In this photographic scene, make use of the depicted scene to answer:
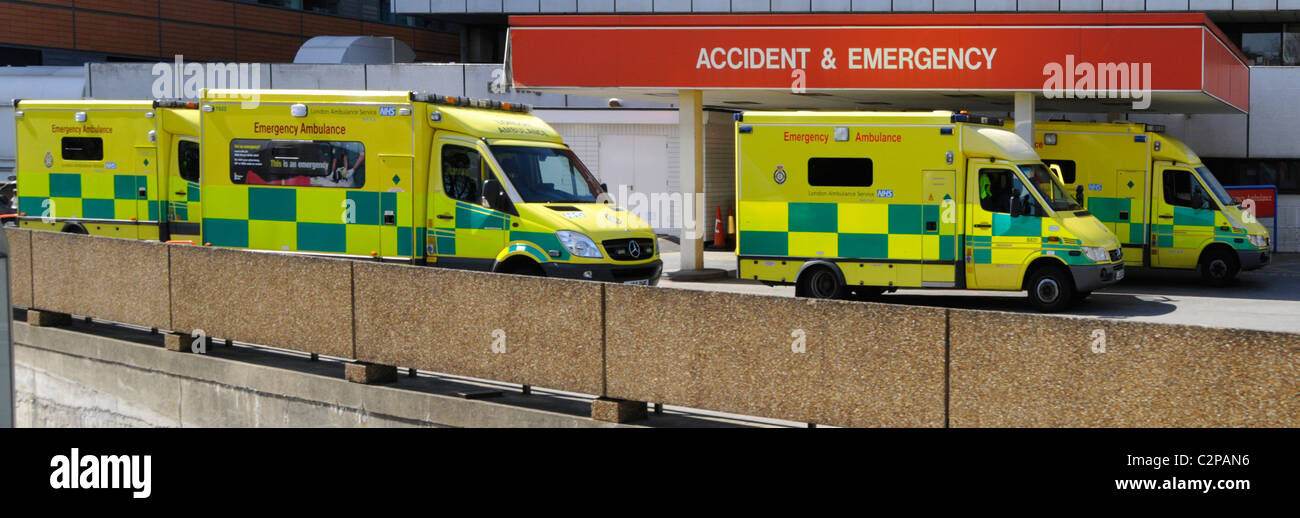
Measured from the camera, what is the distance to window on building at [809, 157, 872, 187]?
17281mm

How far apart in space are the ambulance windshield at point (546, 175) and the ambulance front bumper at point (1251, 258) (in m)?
10.0

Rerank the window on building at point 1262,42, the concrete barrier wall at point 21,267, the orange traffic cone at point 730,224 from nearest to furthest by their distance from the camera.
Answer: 1. the concrete barrier wall at point 21,267
2. the orange traffic cone at point 730,224
3. the window on building at point 1262,42

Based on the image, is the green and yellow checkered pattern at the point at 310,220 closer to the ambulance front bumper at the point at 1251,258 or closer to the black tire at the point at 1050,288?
the black tire at the point at 1050,288

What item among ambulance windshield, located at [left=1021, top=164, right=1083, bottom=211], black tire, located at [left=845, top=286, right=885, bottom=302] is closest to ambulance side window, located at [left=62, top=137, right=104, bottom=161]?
black tire, located at [left=845, top=286, right=885, bottom=302]

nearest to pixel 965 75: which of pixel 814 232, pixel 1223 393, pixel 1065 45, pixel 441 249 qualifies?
pixel 1065 45

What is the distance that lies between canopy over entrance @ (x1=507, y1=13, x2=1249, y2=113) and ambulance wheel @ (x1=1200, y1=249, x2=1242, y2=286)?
2331mm

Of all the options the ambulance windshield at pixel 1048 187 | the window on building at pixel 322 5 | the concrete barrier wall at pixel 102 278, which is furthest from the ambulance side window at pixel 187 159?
the window on building at pixel 322 5

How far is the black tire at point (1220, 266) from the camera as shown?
20625mm

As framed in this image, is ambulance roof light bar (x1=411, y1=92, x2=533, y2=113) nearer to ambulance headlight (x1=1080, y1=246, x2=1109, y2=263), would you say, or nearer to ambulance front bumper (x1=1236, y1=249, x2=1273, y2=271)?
ambulance headlight (x1=1080, y1=246, x2=1109, y2=263)

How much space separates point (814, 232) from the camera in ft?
57.8

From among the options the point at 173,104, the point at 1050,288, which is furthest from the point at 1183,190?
the point at 173,104

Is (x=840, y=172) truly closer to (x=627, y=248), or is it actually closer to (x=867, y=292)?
(x=867, y=292)
